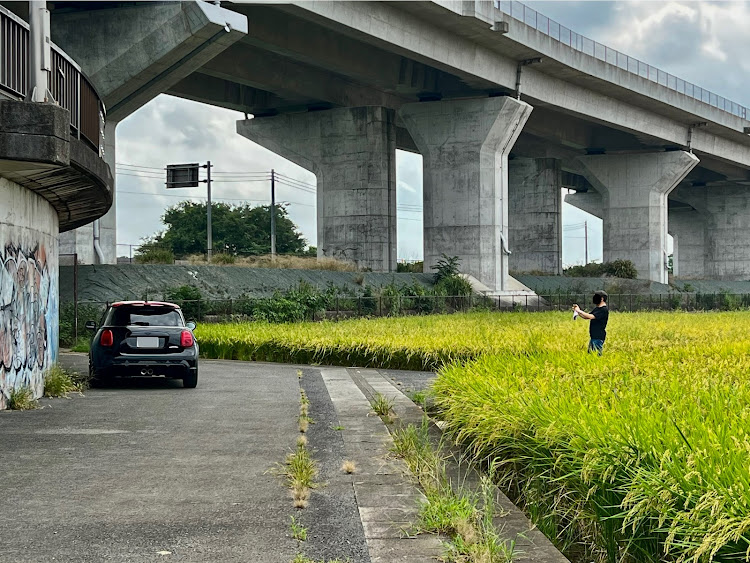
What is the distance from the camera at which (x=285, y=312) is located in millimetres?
35031

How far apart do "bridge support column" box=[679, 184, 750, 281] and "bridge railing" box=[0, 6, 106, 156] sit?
3137 inches

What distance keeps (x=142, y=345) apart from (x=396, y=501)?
9547 mm

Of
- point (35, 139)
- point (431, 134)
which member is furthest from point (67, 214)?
point (431, 134)

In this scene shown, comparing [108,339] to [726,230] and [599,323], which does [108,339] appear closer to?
[599,323]

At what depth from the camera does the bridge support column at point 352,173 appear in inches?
1996

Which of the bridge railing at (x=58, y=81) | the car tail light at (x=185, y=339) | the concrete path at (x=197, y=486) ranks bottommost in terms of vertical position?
the concrete path at (x=197, y=486)

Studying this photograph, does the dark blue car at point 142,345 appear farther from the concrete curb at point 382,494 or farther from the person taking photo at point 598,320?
the person taking photo at point 598,320

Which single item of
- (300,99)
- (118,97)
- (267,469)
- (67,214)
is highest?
(300,99)

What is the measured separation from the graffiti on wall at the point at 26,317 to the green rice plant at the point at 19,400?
82 mm

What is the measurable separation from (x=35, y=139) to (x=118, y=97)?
22881 mm

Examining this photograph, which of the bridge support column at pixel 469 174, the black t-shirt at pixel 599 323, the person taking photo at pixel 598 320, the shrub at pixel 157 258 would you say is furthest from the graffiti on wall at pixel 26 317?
the bridge support column at pixel 469 174

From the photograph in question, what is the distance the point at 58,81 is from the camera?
43.4ft

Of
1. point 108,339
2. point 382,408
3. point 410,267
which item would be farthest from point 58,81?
point 410,267

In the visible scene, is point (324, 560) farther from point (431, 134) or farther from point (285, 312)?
point (431, 134)
